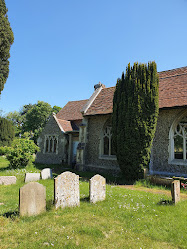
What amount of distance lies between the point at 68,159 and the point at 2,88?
9910mm

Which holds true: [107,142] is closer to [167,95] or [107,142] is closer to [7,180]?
[167,95]

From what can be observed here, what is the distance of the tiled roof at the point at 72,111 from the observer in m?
19.6

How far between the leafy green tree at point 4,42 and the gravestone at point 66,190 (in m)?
16.1

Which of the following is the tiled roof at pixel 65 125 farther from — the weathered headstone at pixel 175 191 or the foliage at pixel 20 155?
the weathered headstone at pixel 175 191

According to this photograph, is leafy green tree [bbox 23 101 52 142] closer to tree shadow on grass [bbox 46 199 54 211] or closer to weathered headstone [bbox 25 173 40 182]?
weathered headstone [bbox 25 173 40 182]

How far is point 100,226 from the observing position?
3869 millimetres

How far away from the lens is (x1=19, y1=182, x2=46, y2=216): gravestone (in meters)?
4.29

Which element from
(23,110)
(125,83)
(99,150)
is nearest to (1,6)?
(125,83)

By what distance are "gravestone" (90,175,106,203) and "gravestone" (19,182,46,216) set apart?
1.50 meters

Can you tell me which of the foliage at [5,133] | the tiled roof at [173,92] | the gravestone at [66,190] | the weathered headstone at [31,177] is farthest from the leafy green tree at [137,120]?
the foliage at [5,133]

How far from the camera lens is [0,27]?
16578 mm

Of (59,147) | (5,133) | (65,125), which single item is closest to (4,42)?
(65,125)

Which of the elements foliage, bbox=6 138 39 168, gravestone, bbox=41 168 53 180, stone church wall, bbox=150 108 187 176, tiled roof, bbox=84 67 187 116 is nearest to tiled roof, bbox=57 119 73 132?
tiled roof, bbox=84 67 187 116

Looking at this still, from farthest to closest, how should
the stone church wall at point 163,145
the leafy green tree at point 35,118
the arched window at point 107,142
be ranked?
1. the leafy green tree at point 35,118
2. the arched window at point 107,142
3. the stone church wall at point 163,145
